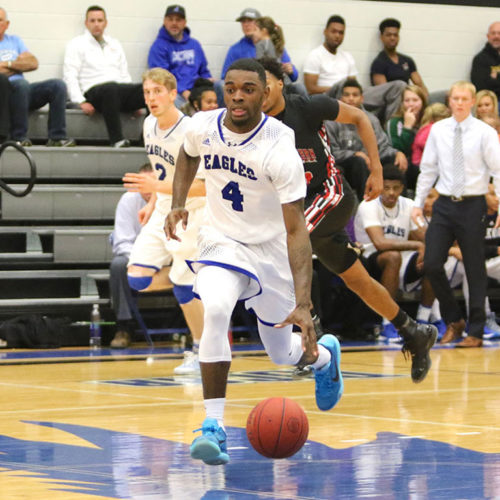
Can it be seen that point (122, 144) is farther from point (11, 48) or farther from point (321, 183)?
point (321, 183)

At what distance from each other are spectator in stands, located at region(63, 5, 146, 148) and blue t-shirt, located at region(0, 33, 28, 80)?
65 centimetres

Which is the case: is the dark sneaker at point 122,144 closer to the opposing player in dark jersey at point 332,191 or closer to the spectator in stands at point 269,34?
the spectator in stands at point 269,34

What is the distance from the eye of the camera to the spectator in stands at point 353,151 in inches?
484

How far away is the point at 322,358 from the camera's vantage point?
5824 mm

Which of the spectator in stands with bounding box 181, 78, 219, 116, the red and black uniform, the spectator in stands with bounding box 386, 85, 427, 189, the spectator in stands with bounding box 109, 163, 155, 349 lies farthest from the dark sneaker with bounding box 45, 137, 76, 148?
the red and black uniform

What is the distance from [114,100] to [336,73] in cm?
342

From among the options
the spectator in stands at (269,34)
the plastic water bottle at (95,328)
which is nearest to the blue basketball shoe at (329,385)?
the plastic water bottle at (95,328)

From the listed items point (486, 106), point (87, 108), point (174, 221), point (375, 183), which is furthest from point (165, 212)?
point (486, 106)

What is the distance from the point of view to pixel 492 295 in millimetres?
12609

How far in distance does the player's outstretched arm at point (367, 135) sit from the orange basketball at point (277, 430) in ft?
8.08

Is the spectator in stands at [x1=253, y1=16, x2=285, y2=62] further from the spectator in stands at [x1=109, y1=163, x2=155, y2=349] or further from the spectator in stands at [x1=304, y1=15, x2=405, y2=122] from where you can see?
the spectator in stands at [x1=109, y1=163, x2=155, y2=349]

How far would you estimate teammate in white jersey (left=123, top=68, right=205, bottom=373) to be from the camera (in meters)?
8.06

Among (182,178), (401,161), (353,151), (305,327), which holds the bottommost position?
(305,327)

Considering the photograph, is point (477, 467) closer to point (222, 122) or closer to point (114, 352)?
point (222, 122)
